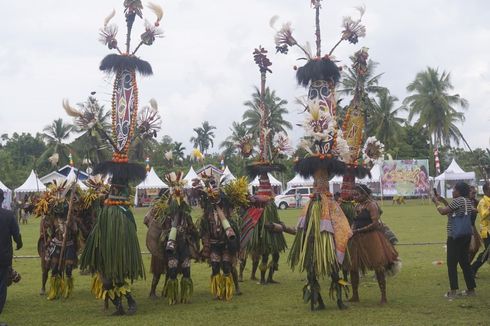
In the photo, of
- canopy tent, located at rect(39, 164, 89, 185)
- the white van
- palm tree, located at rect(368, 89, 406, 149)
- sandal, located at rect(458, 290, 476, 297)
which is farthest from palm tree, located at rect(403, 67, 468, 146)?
sandal, located at rect(458, 290, 476, 297)

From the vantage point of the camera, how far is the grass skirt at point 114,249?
302 inches

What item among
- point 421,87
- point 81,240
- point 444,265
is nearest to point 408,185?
point 421,87

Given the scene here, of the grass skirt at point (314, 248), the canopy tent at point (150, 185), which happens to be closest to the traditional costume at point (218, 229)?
the grass skirt at point (314, 248)

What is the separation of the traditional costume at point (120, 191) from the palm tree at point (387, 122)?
1718 inches

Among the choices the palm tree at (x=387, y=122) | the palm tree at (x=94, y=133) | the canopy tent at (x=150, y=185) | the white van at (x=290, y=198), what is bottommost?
the palm tree at (x=94, y=133)

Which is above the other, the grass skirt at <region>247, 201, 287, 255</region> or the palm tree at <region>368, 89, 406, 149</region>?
the palm tree at <region>368, 89, 406, 149</region>

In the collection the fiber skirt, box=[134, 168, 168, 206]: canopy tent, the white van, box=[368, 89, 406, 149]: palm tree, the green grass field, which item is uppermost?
box=[368, 89, 406, 149]: palm tree

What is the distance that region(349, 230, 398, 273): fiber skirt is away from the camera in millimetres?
8180

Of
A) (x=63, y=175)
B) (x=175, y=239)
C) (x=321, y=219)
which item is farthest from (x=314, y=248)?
(x=63, y=175)

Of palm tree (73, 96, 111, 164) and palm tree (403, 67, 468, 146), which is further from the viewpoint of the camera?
palm tree (403, 67, 468, 146)

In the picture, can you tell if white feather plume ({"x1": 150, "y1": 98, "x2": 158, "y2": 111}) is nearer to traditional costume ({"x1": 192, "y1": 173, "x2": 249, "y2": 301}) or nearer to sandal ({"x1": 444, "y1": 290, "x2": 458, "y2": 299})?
traditional costume ({"x1": 192, "y1": 173, "x2": 249, "y2": 301})

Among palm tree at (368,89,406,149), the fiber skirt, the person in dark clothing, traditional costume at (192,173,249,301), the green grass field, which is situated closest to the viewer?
the person in dark clothing

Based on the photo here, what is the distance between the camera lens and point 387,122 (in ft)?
169

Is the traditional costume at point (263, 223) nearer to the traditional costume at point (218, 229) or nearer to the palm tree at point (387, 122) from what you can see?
the traditional costume at point (218, 229)
